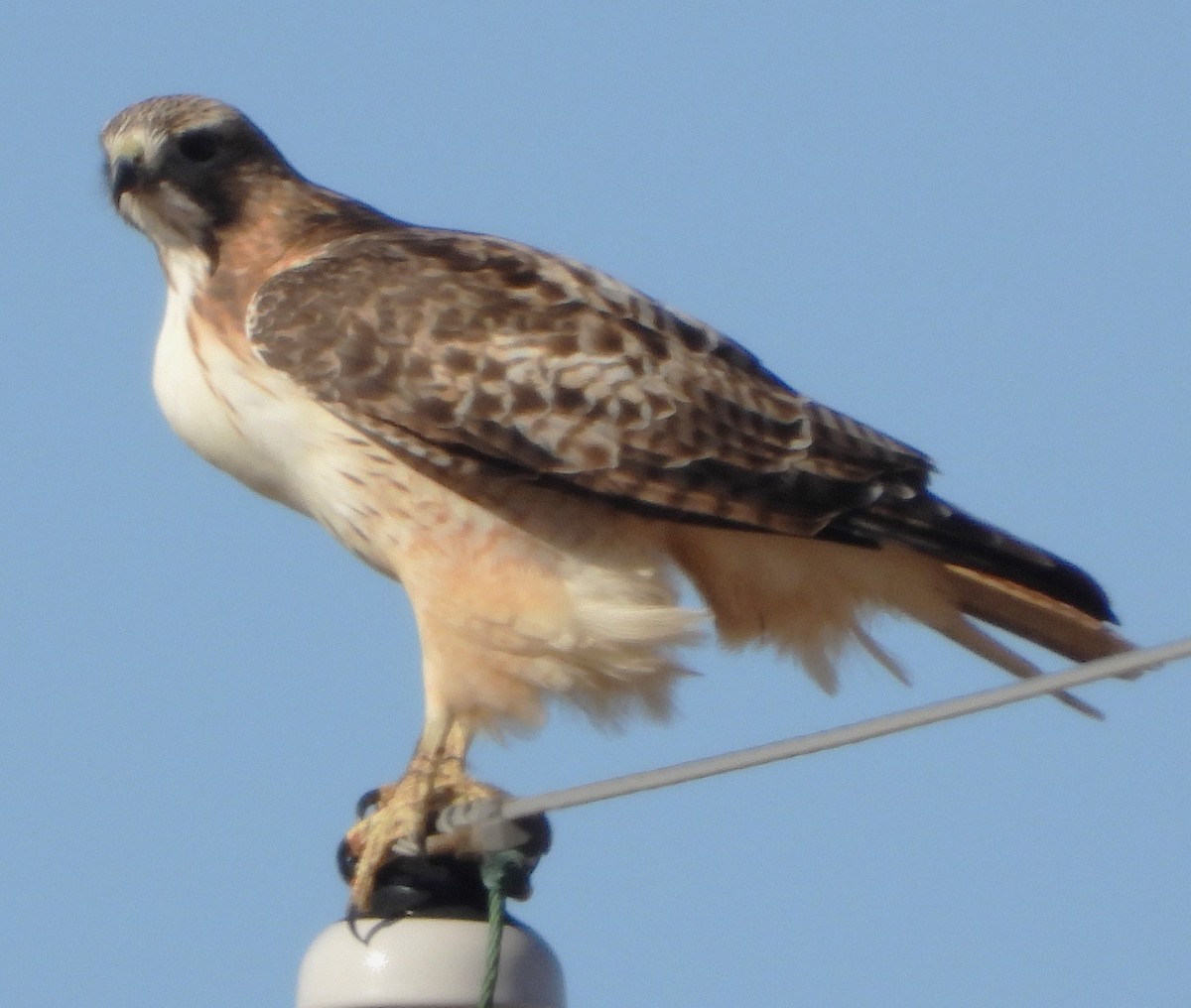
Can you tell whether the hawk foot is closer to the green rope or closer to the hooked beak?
the green rope

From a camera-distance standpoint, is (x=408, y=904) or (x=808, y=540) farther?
(x=808, y=540)

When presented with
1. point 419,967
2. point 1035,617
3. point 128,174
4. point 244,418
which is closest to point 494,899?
point 419,967

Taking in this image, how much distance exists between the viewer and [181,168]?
6188 mm

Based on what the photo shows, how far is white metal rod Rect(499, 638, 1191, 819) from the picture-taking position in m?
3.23

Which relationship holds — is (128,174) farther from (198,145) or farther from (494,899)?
(494,899)

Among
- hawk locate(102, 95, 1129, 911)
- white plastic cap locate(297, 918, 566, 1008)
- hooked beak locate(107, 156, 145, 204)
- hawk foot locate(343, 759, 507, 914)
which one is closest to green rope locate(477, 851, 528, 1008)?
white plastic cap locate(297, 918, 566, 1008)

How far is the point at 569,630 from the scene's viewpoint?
5.36 m

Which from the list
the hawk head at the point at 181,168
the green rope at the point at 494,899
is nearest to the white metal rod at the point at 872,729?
the green rope at the point at 494,899

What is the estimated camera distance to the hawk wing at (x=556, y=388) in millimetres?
5508

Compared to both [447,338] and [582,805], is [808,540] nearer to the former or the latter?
[447,338]

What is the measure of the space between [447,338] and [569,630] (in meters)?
0.81

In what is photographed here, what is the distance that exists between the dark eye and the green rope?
2.60 metres

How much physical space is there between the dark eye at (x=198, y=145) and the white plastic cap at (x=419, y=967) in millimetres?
2655

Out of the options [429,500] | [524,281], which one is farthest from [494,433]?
[524,281]
